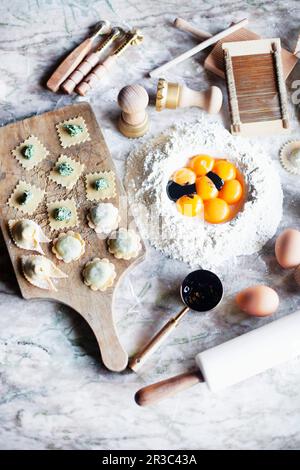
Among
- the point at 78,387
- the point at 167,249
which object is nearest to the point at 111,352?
the point at 78,387

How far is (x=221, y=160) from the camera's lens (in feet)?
5.63

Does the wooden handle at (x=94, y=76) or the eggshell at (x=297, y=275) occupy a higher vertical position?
the wooden handle at (x=94, y=76)

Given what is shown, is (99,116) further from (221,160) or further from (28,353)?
(28,353)

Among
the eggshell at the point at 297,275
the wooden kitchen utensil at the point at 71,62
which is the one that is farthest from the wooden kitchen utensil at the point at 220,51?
the eggshell at the point at 297,275

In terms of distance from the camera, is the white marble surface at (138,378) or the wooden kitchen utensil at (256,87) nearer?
the white marble surface at (138,378)

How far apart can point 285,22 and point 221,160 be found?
0.51m

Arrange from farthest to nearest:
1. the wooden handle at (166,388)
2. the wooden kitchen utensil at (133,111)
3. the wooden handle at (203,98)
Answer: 1. the wooden handle at (203,98)
2. the wooden kitchen utensil at (133,111)
3. the wooden handle at (166,388)

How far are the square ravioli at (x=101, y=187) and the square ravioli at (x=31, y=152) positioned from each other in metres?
0.15

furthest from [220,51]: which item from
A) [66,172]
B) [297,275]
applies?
[297,275]

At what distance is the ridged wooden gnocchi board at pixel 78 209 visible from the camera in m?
1.58

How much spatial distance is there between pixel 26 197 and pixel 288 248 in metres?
0.71

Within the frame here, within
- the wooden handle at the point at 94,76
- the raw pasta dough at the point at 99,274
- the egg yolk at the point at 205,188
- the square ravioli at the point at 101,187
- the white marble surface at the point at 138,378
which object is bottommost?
the white marble surface at the point at 138,378

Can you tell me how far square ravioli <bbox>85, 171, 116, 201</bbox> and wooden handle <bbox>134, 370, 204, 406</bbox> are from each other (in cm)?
52

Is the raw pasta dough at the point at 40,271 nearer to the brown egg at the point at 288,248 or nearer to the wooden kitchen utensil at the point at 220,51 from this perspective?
the brown egg at the point at 288,248
